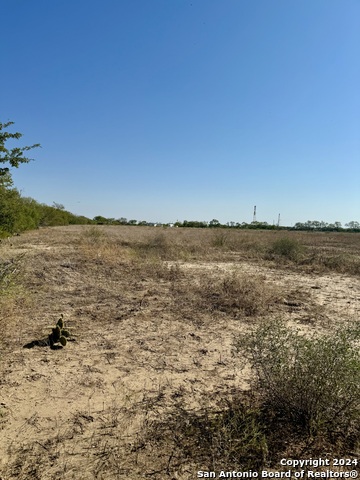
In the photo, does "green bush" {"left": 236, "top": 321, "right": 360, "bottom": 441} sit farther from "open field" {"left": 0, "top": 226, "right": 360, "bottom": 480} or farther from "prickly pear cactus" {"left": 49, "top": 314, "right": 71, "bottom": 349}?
"prickly pear cactus" {"left": 49, "top": 314, "right": 71, "bottom": 349}

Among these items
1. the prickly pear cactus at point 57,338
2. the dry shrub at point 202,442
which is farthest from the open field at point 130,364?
the prickly pear cactus at point 57,338

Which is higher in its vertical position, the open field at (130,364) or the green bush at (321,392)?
the green bush at (321,392)

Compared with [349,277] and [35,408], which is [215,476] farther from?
[349,277]

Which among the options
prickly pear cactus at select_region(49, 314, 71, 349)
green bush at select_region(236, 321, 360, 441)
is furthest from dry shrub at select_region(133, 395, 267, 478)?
prickly pear cactus at select_region(49, 314, 71, 349)

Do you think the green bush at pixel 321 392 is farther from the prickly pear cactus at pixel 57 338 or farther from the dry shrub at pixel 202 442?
the prickly pear cactus at pixel 57 338

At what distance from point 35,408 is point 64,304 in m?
4.01

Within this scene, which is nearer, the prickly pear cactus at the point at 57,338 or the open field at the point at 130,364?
the open field at the point at 130,364

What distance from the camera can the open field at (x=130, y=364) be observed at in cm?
259

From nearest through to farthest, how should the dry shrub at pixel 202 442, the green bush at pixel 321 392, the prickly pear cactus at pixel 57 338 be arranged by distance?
the dry shrub at pixel 202 442 → the green bush at pixel 321 392 → the prickly pear cactus at pixel 57 338

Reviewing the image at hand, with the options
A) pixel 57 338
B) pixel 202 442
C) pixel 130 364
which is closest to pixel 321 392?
pixel 202 442

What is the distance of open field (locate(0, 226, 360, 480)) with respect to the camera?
8.51 ft

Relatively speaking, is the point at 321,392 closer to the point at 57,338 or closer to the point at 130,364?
the point at 130,364

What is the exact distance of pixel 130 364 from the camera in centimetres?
432

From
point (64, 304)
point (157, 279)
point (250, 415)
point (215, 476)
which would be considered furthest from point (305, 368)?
point (157, 279)
